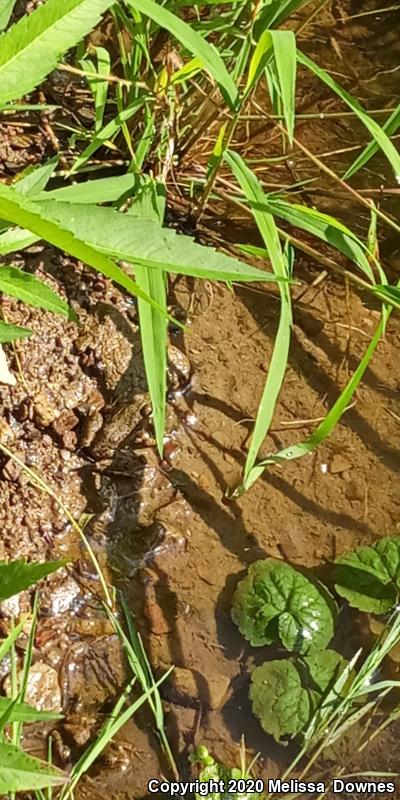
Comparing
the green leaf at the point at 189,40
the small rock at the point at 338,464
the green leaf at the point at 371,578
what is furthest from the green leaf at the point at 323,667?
the green leaf at the point at 189,40

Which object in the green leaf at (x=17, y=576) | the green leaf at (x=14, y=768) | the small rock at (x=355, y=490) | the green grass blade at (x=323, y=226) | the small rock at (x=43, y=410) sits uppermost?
the green leaf at (x=17, y=576)

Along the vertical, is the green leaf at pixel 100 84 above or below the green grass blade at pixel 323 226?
above

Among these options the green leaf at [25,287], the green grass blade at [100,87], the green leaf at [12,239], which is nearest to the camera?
the green leaf at [25,287]

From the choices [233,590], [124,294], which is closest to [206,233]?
[124,294]

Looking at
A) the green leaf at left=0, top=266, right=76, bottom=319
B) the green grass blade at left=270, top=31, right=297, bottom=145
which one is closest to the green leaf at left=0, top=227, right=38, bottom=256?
the green leaf at left=0, top=266, right=76, bottom=319

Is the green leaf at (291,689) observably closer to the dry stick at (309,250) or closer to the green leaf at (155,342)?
the green leaf at (155,342)

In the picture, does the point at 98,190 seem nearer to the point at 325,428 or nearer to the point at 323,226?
the point at 323,226
